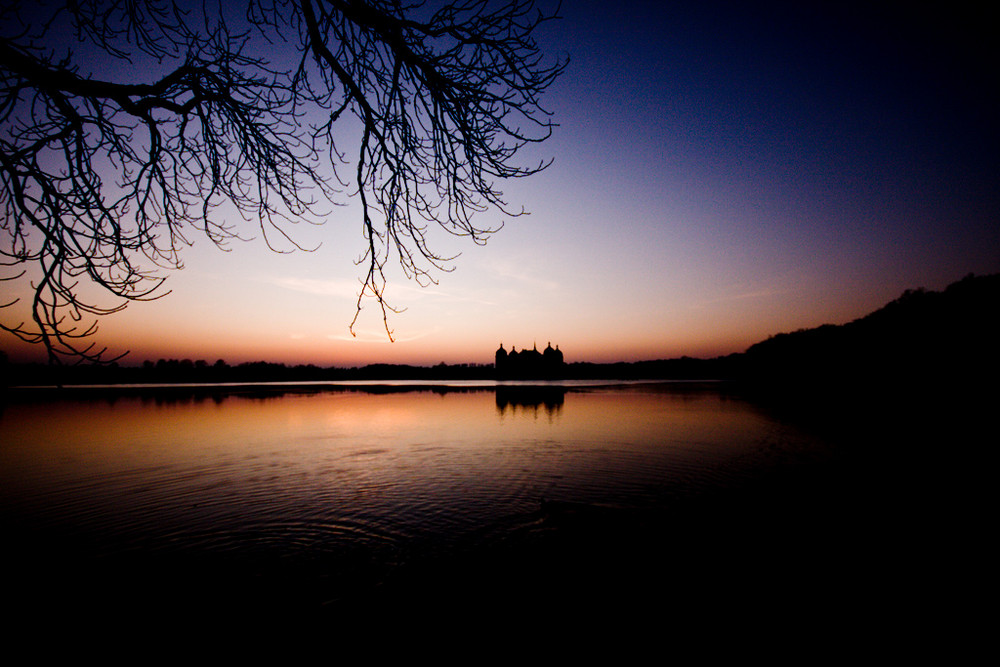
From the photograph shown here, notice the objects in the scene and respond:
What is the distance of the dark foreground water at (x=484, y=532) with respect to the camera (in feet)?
19.0

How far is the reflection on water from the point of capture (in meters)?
7.61

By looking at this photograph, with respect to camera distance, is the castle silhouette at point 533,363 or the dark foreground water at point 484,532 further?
the castle silhouette at point 533,363

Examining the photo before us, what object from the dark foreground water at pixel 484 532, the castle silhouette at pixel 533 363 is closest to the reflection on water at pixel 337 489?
the dark foreground water at pixel 484 532

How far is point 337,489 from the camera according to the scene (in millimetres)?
11609

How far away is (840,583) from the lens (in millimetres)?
5977

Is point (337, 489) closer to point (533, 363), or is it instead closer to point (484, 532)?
point (484, 532)

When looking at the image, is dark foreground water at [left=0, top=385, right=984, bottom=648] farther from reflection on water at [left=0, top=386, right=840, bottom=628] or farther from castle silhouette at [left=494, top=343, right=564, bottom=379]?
castle silhouette at [left=494, top=343, right=564, bottom=379]

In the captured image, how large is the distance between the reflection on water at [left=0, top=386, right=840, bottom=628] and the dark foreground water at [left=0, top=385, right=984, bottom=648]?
7cm

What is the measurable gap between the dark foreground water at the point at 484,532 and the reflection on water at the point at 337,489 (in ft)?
0.23

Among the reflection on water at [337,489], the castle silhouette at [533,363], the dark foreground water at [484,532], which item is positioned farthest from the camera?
the castle silhouette at [533,363]

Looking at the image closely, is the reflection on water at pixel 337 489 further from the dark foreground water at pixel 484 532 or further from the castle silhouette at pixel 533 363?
the castle silhouette at pixel 533 363

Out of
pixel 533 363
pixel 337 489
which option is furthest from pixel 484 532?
pixel 533 363

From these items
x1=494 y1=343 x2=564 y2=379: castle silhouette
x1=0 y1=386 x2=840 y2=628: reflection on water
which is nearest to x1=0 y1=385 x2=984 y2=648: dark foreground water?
x1=0 y1=386 x2=840 y2=628: reflection on water

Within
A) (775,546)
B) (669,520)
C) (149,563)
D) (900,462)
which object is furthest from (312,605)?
(900,462)
